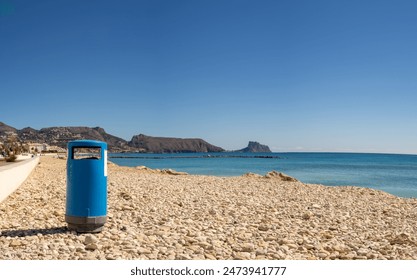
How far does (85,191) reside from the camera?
582 centimetres

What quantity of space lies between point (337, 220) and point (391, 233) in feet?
3.92

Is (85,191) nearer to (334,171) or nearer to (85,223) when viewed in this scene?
(85,223)

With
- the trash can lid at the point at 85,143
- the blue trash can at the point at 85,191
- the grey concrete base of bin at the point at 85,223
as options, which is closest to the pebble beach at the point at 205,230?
the grey concrete base of bin at the point at 85,223

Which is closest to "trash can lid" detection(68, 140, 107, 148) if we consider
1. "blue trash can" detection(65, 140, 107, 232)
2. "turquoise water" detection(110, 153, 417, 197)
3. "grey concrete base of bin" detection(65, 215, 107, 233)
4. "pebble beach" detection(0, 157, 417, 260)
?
"blue trash can" detection(65, 140, 107, 232)

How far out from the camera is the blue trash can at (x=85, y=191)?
581cm

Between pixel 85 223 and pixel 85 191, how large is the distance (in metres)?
0.49

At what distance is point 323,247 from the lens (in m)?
5.71

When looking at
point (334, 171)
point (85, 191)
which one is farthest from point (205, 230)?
point (334, 171)

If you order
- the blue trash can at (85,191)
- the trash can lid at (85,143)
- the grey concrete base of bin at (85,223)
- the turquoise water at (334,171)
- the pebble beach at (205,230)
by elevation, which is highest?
the trash can lid at (85,143)

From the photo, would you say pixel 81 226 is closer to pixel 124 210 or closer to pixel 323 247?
pixel 124 210

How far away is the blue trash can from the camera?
5.81 m

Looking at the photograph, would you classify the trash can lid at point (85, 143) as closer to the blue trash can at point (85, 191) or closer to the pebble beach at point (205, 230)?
the blue trash can at point (85, 191)
